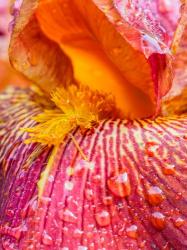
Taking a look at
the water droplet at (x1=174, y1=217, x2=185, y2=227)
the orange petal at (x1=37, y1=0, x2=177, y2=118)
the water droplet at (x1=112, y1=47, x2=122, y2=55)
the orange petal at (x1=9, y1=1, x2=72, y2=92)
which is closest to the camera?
the water droplet at (x1=174, y1=217, x2=185, y2=227)

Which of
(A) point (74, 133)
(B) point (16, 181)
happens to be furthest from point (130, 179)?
(B) point (16, 181)

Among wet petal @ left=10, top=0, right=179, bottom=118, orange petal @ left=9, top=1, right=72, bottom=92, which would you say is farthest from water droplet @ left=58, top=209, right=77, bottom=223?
orange petal @ left=9, top=1, right=72, bottom=92

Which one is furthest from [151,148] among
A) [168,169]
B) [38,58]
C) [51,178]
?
[38,58]

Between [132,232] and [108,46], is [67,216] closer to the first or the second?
[132,232]

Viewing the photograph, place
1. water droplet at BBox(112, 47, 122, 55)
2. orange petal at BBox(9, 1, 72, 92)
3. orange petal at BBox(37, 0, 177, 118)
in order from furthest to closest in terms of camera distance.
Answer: orange petal at BBox(9, 1, 72, 92) → water droplet at BBox(112, 47, 122, 55) → orange petal at BBox(37, 0, 177, 118)

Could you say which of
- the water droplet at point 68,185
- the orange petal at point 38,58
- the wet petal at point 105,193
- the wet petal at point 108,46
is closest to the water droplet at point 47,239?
the wet petal at point 105,193

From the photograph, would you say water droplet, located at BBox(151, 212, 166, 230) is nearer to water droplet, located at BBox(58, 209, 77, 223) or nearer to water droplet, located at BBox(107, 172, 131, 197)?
water droplet, located at BBox(107, 172, 131, 197)

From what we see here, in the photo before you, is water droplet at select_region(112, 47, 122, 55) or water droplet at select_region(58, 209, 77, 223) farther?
water droplet at select_region(112, 47, 122, 55)

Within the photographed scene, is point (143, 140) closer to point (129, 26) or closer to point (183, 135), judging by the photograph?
point (183, 135)
